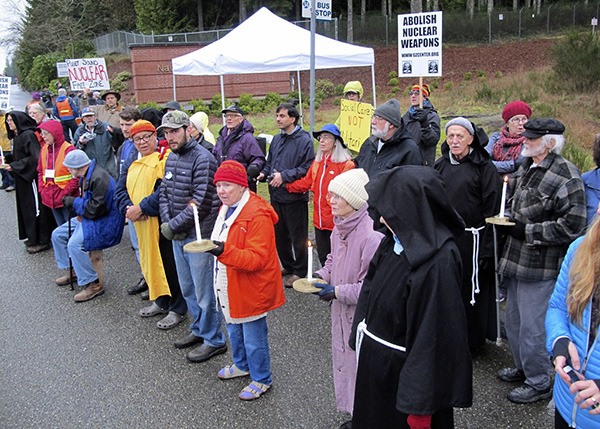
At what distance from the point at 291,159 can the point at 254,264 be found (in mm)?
2756

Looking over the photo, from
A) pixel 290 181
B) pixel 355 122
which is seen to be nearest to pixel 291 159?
pixel 290 181

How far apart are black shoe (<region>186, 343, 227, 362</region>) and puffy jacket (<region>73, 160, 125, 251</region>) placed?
6.72ft

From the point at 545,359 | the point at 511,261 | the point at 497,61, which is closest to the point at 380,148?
the point at 511,261

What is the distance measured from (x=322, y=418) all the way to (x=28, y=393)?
251 cm

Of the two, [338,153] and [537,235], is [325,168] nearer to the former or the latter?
[338,153]

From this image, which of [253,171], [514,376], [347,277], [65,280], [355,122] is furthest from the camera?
[355,122]

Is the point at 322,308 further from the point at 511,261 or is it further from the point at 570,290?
the point at 570,290

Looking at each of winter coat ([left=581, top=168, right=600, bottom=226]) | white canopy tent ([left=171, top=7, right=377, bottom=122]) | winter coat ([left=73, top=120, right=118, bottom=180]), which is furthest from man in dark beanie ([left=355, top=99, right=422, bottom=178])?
white canopy tent ([left=171, top=7, right=377, bottom=122])

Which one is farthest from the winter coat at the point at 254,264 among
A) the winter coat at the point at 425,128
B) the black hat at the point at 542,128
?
the winter coat at the point at 425,128

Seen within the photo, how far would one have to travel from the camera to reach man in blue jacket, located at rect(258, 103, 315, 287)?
6320 mm

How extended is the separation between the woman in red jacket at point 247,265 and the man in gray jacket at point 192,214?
0.63m

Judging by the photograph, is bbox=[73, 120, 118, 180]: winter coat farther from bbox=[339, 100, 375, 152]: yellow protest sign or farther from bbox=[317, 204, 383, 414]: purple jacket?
bbox=[317, 204, 383, 414]: purple jacket

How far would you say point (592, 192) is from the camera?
3.62 metres

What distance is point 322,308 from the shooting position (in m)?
5.89
